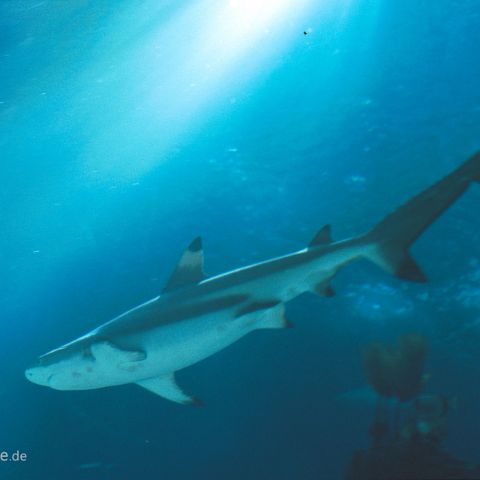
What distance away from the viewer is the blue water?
25.7 ft

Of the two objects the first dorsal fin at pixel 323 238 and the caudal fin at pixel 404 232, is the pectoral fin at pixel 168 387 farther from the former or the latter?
the caudal fin at pixel 404 232

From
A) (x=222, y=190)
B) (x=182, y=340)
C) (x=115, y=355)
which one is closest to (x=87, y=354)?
(x=115, y=355)

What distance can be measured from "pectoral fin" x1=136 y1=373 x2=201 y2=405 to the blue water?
192 inches

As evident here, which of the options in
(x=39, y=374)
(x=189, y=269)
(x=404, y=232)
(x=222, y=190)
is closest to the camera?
(x=404, y=232)

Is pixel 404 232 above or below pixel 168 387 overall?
above

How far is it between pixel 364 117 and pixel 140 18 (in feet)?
14.0

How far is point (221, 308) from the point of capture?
16.0ft

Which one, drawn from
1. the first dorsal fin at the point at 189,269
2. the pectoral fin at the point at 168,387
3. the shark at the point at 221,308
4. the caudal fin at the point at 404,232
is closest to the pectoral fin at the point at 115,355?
the shark at the point at 221,308

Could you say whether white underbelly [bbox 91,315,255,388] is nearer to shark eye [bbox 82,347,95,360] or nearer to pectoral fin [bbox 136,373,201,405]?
shark eye [bbox 82,347,95,360]

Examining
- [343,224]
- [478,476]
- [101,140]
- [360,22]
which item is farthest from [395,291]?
[101,140]

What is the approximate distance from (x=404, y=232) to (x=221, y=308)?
1930mm

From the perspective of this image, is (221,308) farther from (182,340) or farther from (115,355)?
(115,355)

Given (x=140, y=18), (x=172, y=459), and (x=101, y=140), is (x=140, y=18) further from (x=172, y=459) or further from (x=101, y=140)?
(x=172, y=459)

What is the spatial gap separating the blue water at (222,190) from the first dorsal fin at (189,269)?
4107 millimetres
